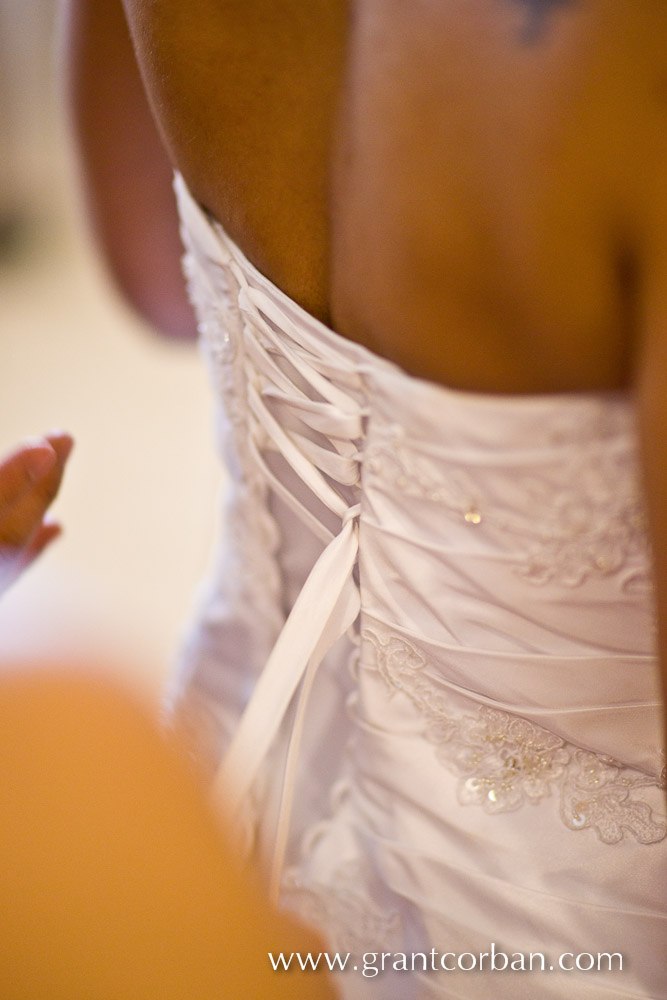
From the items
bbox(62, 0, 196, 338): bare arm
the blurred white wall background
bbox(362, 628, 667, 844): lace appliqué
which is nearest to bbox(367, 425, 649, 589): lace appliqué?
bbox(362, 628, 667, 844): lace appliqué

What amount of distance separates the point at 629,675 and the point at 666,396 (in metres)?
0.23

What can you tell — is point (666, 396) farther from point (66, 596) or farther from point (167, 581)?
point (167, 581)

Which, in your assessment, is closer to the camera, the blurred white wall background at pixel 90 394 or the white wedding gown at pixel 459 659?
the white wedding gown at pixel 459 659

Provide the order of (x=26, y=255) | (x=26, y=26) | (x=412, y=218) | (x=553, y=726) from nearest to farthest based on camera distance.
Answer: (x=412, y=218), (x=553, y=726), (x=26, y=255), (x=26, y=26)

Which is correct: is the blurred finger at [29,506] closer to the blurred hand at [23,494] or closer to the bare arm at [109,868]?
the blurred hand at [23,494]

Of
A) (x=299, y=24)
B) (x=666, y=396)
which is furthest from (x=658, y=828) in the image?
(x=299, y=24)

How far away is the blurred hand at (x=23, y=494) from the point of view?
670 mm

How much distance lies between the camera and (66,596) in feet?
1.52

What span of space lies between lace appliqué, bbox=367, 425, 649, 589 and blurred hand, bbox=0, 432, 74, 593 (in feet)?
1.08

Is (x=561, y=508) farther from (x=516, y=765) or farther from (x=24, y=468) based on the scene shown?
(x=24, y=468)

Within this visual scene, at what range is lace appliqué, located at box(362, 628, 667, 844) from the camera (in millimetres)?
547

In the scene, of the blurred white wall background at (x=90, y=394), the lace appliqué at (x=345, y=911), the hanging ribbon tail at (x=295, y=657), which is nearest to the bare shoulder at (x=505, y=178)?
the hanging ribbon tail at (x=295, y=657)

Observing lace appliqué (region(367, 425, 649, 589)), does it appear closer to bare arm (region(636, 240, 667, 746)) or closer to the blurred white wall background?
bare arm (region(636, 240, 667, 746))

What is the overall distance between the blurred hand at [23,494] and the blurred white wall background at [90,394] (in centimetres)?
Answer: 42
